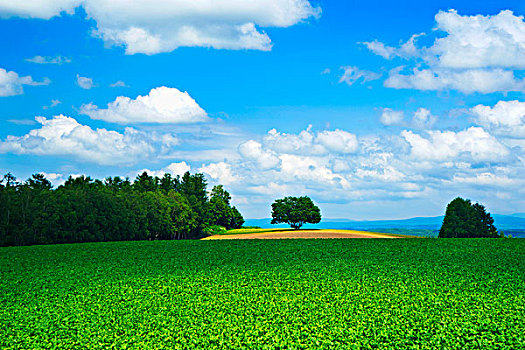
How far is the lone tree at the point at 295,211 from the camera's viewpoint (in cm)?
10206

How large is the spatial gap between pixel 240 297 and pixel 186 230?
235 ft

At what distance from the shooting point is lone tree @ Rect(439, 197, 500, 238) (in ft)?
240

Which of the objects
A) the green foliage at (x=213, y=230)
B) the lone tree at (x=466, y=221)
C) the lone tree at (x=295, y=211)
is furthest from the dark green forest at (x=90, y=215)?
the lone tree at (x=466, y=221)

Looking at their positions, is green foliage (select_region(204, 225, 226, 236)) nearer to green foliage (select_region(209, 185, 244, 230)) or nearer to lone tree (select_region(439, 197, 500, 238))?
green foliage (select_region(209, 185, 244, 230))

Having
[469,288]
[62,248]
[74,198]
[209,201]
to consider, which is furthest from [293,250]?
[209,201]

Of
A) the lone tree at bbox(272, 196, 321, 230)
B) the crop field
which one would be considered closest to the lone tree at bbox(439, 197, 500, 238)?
the lone tree at bbox(272, 196, 321, 230)

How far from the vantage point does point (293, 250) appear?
1715 inches

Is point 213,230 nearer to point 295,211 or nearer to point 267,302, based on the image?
point 295,211

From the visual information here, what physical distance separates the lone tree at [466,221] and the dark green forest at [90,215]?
4376 centimetres

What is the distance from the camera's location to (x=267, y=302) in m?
21.7

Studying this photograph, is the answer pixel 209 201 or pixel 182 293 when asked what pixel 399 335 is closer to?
pixel 182 293

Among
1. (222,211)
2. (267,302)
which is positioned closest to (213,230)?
(222,211)

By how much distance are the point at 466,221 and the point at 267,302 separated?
199 feet

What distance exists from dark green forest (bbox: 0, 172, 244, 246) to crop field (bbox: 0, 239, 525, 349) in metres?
25.0
